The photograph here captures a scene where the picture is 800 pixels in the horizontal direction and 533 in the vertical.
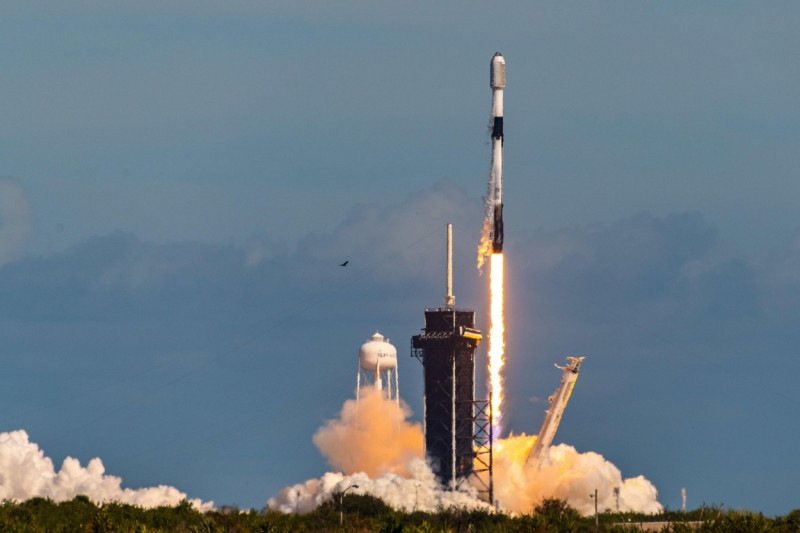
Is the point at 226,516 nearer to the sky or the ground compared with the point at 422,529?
nearer to the sky

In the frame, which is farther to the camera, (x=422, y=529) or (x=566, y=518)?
(x=566, y=518)

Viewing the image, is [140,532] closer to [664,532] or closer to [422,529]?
[422,529]

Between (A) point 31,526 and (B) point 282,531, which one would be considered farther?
(A) point 31,526

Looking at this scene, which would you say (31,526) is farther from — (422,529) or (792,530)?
(792,530)

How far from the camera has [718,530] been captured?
148 meters

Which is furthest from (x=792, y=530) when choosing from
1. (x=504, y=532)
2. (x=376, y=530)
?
(x=376, y=530)

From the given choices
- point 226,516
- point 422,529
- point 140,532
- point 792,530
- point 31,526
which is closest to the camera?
point 422,529

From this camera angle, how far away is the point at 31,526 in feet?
600

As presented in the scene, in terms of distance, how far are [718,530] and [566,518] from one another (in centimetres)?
1952

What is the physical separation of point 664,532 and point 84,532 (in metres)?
51.5

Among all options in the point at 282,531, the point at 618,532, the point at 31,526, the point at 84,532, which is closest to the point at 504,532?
the point at 618,532

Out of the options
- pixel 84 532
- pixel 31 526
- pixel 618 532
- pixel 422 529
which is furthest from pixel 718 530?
pixel 31 526

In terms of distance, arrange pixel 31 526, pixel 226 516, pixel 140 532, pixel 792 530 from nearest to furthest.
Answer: pixel 140 532, pixel 792 530, pixel 31 526, pixel 226 516

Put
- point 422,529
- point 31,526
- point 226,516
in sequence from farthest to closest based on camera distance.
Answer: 1. point 226,516
2. point 31,526
3. point 422,529
